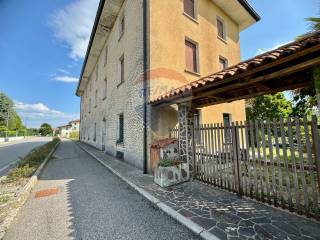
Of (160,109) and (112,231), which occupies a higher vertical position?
(160,109)

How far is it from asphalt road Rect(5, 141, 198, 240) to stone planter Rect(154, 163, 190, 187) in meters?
0.91

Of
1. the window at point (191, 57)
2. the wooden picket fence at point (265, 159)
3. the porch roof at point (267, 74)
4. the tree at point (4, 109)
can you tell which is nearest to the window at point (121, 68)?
the window at point (191, 57)

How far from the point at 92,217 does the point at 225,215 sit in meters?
2.81

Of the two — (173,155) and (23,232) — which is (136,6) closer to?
(173,155)

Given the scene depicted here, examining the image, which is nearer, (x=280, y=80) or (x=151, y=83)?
(x=280, y=80)

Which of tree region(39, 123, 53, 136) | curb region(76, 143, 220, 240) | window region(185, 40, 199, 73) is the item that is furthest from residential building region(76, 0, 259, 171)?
tree region(39, 123, 53, 136)

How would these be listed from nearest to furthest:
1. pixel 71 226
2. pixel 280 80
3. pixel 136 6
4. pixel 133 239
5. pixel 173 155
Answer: pixel 133 239
pixel 71 226
pixel 280 80
pixel 173 155
pixel 136 6

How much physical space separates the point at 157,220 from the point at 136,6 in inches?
371

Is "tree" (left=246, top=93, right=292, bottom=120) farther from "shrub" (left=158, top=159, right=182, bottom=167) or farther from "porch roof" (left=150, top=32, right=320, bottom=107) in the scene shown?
"shrub" (left=158, top=159, right=182, bottom=167)

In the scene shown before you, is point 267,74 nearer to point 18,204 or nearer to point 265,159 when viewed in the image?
point 265,159

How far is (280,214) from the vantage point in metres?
3.48

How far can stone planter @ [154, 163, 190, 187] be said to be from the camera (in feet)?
17.9

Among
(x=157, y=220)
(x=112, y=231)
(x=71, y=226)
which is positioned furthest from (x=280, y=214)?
(x=71, y=226)

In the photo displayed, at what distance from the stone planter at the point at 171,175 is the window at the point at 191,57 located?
17.9 feet
